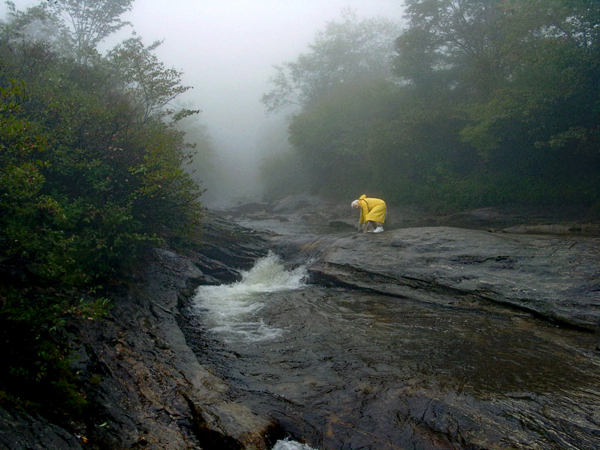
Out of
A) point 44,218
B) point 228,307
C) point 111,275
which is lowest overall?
point 228,307

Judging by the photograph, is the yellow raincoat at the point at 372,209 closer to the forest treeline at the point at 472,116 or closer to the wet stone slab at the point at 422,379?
the wet stone slab at the point at 422,379

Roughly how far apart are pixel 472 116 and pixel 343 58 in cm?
2754

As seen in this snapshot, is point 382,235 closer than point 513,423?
No

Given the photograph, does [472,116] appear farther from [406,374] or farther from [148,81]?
[406,374]

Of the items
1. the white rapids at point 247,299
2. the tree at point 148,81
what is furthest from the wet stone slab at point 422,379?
the tree at point 148,81

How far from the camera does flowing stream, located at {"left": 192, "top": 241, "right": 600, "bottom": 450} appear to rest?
4105mm

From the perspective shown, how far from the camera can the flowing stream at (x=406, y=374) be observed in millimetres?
4105

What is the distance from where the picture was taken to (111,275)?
24.3 ft

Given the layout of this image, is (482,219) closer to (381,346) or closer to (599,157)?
(599,157)

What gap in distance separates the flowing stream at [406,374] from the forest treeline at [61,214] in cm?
212

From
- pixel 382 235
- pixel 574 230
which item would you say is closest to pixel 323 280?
pixel 382 235

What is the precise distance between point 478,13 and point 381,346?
2672 cm

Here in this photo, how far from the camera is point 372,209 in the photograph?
13.7 meters

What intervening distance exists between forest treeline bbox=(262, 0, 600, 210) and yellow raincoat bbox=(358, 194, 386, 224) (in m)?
9.00
